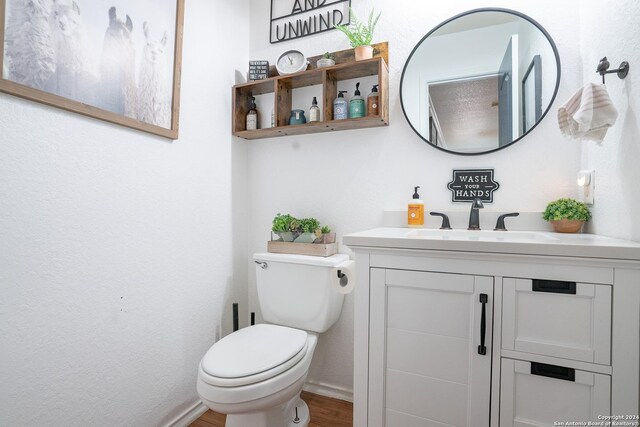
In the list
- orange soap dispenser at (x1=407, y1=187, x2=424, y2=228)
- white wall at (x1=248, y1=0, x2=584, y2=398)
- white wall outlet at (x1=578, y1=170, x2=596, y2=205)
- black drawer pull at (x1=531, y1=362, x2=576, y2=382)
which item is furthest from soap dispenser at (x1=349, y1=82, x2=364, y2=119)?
black drawer pull at (x1=531, y1=362, x2=576, y2=382)

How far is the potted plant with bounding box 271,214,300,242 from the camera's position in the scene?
1626mm

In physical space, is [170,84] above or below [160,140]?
above

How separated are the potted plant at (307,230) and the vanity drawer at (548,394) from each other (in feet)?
3.20

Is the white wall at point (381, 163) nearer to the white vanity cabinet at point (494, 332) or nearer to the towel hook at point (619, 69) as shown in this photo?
the towel hook at point (619, 69)

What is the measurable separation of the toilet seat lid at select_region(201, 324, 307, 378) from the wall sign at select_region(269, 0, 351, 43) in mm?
1638

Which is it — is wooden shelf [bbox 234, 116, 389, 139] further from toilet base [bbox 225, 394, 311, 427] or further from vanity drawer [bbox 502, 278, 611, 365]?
toilet base [bbox 225, 394, 311, 427]

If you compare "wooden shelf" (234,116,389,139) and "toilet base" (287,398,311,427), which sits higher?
"wooden shelf" (234,116,389,139)

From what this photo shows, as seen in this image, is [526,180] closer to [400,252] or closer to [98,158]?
[400,252]

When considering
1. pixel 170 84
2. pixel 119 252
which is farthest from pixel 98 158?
pixel 170 84

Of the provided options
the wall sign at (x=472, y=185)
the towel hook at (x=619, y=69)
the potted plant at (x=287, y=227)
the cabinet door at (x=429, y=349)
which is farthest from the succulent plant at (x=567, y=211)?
the potted plant at (x=287, y=227)

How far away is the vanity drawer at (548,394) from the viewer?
801 mm

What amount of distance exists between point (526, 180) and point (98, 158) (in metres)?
1.76

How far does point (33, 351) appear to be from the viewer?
96 centimetres

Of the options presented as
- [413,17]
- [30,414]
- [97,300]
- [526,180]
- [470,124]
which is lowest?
[30,414]
